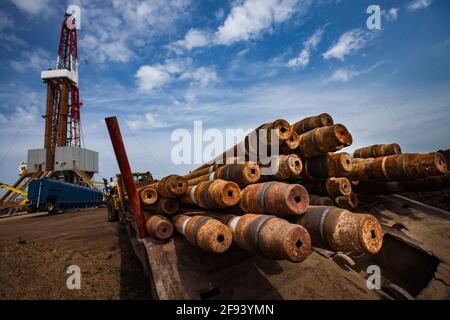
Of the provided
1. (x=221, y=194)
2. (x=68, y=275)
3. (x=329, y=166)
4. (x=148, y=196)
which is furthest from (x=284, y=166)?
(x=68, y=275)

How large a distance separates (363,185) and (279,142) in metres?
3.24

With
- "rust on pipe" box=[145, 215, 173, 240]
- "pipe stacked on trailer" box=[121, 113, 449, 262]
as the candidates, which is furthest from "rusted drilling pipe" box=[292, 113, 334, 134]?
"rust on pipe" box=[145, 215, 173, 240]

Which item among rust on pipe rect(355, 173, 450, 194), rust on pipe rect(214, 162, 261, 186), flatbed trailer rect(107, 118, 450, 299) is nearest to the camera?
flatbed trailer rect(107, 118, 450, 299)

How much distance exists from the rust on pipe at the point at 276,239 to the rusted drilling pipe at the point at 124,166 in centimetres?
229

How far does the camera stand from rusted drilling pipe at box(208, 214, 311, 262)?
6.54ft

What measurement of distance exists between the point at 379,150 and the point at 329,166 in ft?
7.08

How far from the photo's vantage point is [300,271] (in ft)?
10.1

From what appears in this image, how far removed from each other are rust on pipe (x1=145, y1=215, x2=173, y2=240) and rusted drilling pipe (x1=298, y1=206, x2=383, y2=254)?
242 centimetres

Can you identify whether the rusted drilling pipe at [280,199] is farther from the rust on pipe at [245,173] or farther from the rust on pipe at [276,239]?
the rust on pipe at [245,173]

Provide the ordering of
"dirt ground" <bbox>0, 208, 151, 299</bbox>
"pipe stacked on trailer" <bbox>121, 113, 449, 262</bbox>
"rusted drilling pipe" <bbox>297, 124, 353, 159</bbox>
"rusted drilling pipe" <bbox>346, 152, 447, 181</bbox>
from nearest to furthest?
"pipe stacked on trailer" <bbox>121, 113, 449, 262</bbox>
"rusted drilling pipe" <bbox>297, 124, 353, 159</bbox>
"rusted drilling pipe" <bbox>346, 152, 447, 181</bbox>
"dirt ground" <bbox>0, 208, 151, 299</bbox>

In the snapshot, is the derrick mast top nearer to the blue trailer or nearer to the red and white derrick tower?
the red and white derrick tower
